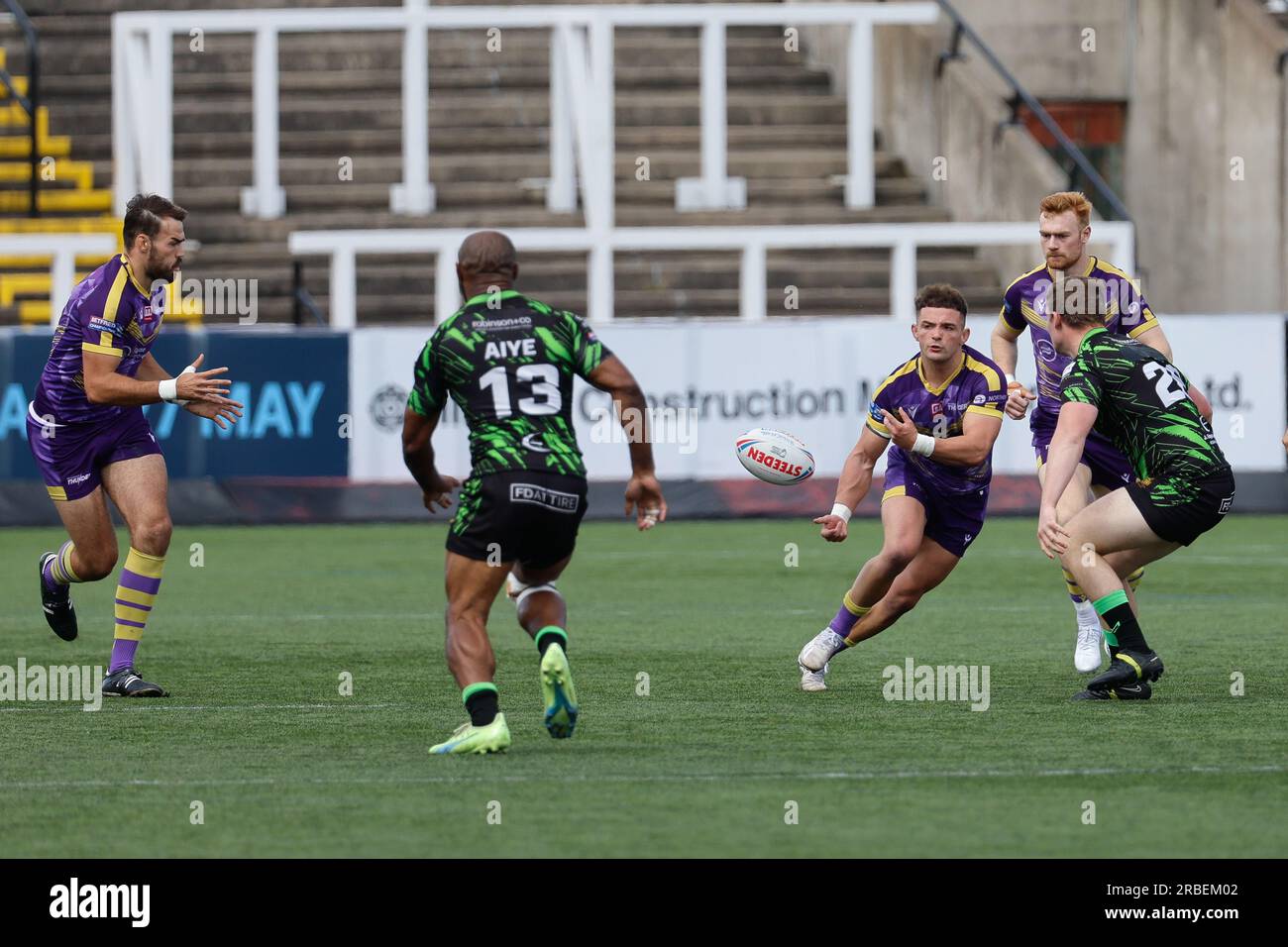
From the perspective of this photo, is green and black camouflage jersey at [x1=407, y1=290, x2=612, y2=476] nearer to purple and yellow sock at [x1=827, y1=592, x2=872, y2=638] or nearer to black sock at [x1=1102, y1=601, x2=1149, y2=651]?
purple and yellow sock at [x1=827, y1=592, x2=872, y2=638]

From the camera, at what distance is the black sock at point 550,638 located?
26.8 ft

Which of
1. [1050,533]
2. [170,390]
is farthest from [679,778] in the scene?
[170,390]

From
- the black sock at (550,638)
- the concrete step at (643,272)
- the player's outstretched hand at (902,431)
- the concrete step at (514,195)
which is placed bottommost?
the black sock at (550,638)

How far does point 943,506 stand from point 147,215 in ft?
12.3

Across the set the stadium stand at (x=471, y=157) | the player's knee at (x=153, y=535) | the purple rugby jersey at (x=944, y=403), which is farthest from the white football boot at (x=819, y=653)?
the stadium stand at (x=471, y=157)

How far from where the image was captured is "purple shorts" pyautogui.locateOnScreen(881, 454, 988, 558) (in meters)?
10.2

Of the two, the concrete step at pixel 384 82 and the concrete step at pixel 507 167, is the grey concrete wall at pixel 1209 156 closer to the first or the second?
the concrete step at pixel 507 167

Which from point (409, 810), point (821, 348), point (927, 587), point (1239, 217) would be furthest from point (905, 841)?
point (1239, 217)

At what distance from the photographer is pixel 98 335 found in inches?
392

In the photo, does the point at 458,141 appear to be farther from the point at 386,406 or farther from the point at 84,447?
the point at 84,447

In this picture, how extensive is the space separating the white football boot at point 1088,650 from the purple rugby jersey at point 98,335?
179 inches

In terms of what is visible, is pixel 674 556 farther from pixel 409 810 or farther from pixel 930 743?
pixel 409 810

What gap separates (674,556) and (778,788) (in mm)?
10676
